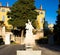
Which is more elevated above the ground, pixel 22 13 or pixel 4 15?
pixel 4 15

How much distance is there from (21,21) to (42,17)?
33.7m

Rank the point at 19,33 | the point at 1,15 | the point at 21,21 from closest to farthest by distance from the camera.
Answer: the point at 21,21 → the point at 19,33 → the point at 1,15

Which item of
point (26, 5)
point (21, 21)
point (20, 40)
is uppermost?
point (26, 5)

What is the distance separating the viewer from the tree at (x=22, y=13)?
204 ft

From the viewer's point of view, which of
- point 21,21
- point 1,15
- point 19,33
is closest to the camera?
point 21,21

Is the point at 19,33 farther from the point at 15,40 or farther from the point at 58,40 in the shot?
the point at 58,40

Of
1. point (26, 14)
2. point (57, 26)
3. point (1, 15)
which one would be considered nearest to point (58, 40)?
point (57, 26)

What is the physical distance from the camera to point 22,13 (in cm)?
6291

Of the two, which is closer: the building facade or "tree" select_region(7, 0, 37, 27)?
"tree" select_region(7, 0, 37, 27)

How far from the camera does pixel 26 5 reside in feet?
213

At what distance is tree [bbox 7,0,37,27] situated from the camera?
204ft

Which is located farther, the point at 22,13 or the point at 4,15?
the point at 4,15

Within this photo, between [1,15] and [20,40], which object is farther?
[1,15]

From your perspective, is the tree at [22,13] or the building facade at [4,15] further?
the building facade at [4,15]
